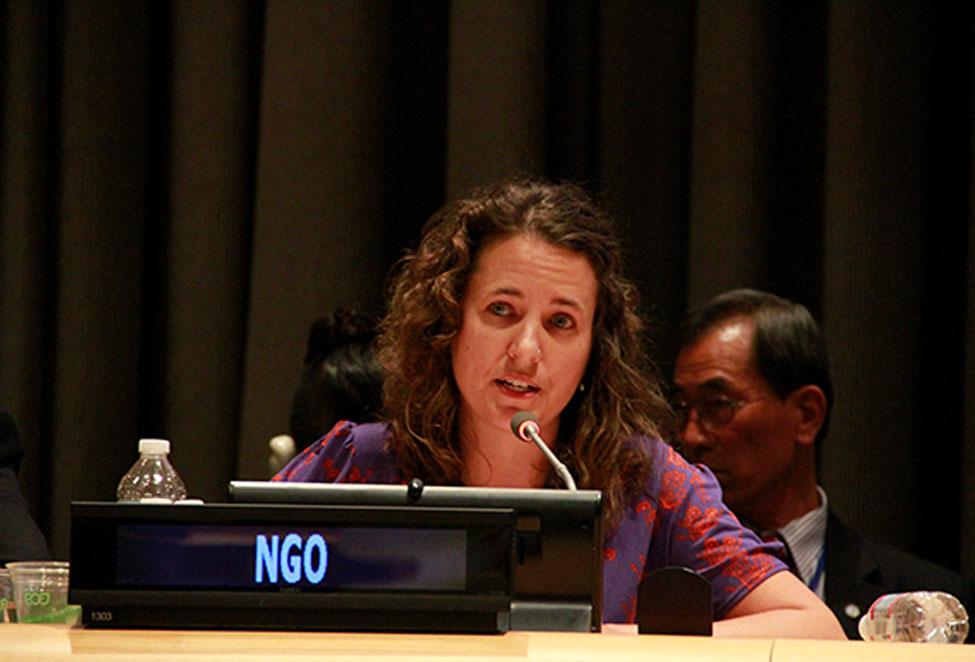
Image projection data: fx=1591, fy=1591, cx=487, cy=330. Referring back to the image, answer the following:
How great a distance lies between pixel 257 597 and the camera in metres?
1.39

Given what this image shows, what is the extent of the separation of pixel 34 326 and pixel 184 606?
2263 mm

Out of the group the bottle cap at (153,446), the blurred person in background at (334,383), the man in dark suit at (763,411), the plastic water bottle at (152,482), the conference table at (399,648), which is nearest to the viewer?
the conference table at (399,648)

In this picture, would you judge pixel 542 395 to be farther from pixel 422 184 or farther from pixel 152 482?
pixel 422 184

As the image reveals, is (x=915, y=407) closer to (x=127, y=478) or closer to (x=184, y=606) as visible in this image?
(x=127, y=478)

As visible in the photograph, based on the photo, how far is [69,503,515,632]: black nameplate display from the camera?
1392mm

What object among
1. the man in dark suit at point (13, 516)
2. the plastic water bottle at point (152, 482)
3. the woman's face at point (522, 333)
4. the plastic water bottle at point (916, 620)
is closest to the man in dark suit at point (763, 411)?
the woman's face at point (522, 333)

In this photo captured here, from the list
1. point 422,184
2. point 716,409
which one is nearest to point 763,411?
point 716,409

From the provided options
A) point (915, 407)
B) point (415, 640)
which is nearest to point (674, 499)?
point (415, 640)

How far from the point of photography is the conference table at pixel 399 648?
1.27 metres

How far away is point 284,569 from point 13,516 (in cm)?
100

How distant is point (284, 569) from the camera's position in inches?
55.1

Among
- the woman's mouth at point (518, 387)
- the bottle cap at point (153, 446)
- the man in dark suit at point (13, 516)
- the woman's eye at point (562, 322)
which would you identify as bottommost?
the man in dark suit at point (13, 516)

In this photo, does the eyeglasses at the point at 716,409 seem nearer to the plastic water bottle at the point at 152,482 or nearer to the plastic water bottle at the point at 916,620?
the plastic water bottle at the point at 152,482

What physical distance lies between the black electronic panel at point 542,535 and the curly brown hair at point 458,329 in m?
0.56
